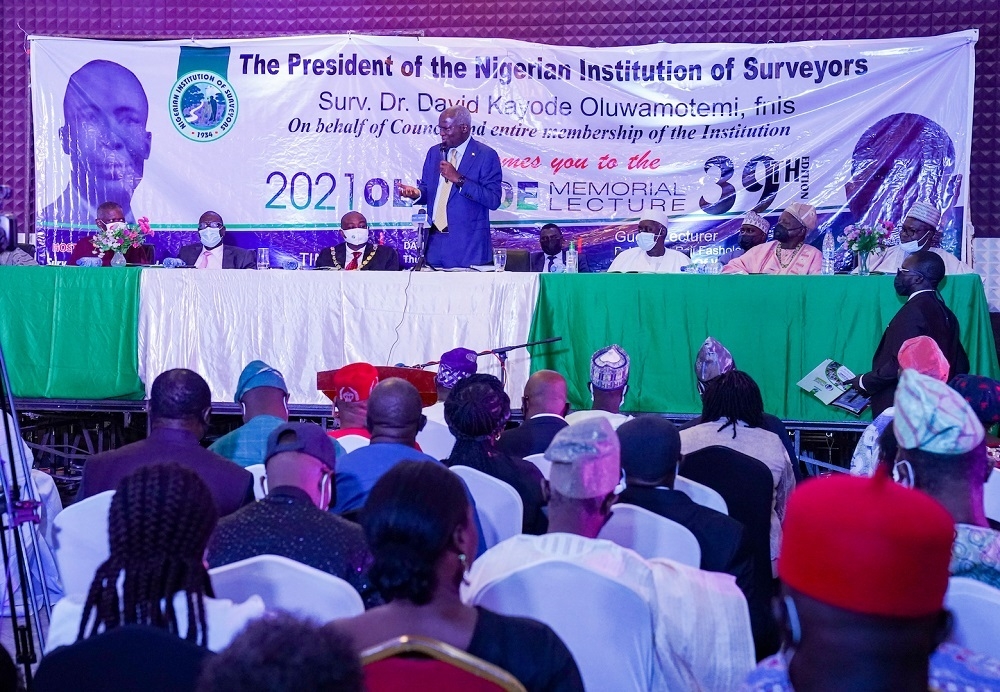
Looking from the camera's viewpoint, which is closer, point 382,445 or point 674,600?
point 674,600

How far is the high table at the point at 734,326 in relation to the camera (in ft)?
17.9

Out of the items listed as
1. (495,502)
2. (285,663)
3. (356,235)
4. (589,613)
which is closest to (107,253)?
(356,235)

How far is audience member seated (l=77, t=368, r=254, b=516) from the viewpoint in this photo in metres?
2.93

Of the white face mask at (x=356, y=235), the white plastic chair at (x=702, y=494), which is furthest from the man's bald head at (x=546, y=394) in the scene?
the white face mask at (x=356, y=235)

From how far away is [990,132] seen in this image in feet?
26.6

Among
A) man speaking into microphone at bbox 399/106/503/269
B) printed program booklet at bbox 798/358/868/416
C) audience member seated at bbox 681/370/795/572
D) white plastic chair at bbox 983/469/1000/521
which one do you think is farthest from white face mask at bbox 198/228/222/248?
white plastic chair at bbox 983/469/1000/521

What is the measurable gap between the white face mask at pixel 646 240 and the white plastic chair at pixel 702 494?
14.7 feet

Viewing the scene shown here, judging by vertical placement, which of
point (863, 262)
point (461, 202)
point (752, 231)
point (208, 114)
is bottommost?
point (863, 262)

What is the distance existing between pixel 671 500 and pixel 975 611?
87 centimetres

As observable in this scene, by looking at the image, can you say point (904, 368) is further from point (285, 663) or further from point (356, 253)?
point (356, 253)

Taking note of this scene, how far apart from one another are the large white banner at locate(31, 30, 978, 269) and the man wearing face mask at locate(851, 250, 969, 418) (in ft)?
8.66

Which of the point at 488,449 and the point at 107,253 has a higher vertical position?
the point at 107,253

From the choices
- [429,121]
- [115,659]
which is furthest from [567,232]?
[115,659]

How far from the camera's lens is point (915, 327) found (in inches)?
199
